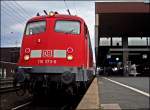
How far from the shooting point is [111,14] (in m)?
45.2

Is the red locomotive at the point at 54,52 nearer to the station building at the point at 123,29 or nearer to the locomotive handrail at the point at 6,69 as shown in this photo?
the locomotive handrail at the point at 6,69

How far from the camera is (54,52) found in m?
14.4

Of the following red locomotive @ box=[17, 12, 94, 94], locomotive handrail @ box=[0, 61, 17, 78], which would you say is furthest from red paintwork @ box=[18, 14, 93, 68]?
locomotive handrail @ box=[0, 61, 17, 78]

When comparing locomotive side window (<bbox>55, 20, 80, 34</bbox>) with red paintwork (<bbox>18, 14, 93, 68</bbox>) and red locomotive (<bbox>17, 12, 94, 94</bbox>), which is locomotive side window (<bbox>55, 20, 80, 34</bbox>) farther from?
red paintwork (<bbox>18, 14, 93, 68</bbox>)

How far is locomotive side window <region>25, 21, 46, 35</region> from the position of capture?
594 inches

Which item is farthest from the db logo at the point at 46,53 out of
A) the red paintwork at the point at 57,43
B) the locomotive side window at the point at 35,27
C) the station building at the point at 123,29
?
the station building at the point at 123,29

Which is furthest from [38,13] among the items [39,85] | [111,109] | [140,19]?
[140,19]

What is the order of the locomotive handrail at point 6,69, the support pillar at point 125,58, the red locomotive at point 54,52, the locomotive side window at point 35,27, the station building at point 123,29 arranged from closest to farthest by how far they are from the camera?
the red locomotive at point 54,52 → the locomotive side window at point 35,27 → the station building at point 123,29 → the locomotive handrail at point 6,69 → the support pillar at point 125,58

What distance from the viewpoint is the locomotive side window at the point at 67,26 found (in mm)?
14952

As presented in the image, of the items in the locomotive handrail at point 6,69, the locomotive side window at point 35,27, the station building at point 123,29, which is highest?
the station building at point 123,29

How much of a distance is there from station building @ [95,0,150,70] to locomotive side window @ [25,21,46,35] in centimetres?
2850

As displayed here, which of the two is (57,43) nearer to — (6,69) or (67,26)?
(67,26)

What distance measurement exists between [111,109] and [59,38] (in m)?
4.96

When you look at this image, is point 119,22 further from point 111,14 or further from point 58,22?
point 58,22
